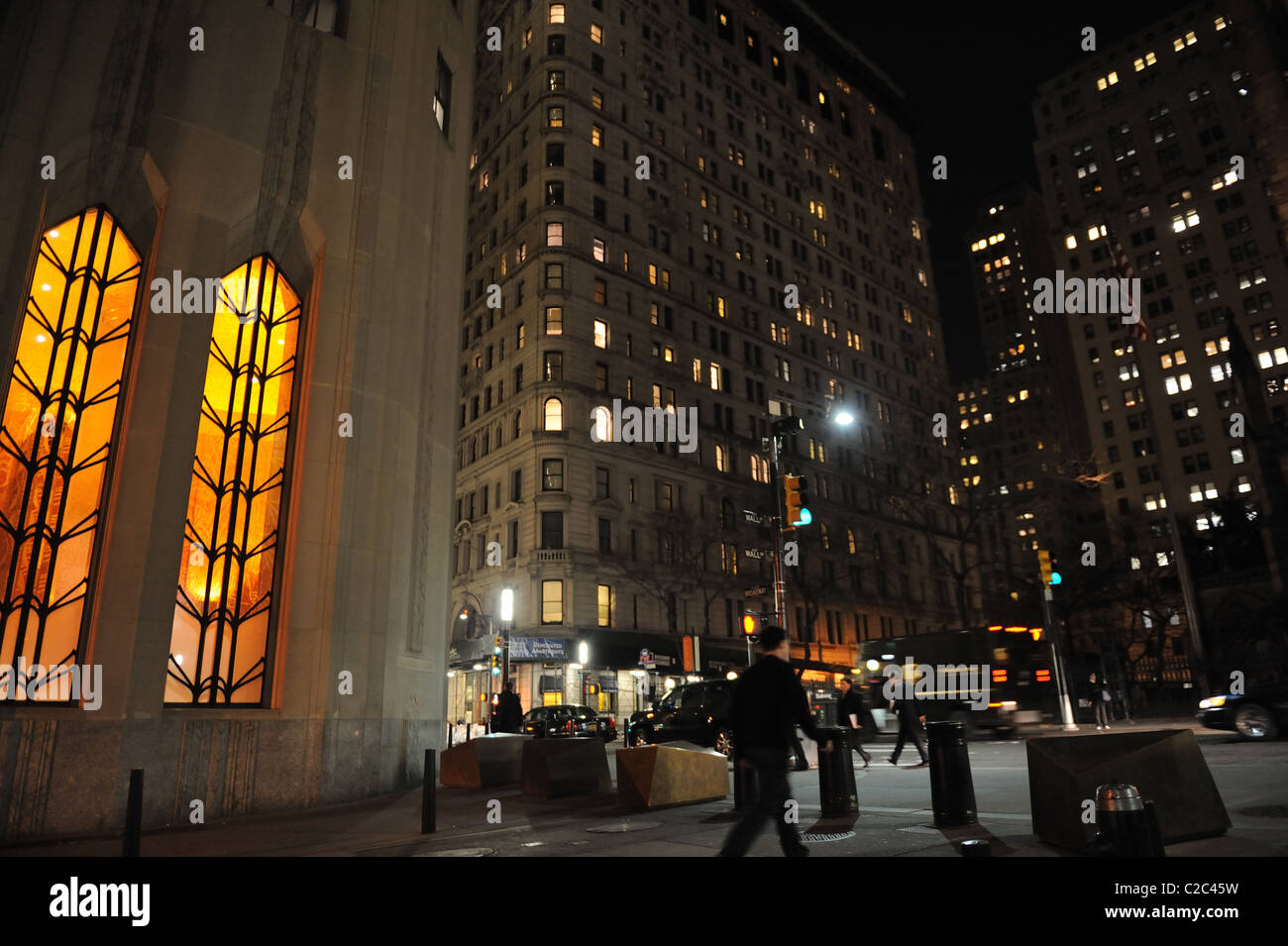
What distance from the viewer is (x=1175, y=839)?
7176mm

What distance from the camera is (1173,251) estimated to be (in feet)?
321

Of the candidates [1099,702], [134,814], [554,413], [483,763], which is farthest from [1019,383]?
[134,814]

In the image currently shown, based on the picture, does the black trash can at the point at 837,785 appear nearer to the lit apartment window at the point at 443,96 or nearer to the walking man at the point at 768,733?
the walking man at the point at 768,733

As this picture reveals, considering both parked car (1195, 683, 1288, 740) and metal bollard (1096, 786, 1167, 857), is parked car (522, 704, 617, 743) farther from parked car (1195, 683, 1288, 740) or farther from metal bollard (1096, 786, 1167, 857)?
metal bollard (1096, 786, 1167, 857)

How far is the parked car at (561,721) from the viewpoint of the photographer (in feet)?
96.4

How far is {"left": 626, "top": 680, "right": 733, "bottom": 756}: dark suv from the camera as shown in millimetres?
21875

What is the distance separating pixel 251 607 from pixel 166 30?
9.75 meters

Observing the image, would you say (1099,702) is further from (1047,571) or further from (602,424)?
(602,424)

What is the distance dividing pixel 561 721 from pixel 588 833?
67.8 ft

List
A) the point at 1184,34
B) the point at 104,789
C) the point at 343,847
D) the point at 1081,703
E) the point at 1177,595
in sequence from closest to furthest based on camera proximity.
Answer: the point at 343,847
the point at 104,789
the point at 1081,703
the point at 1177,595
the point at 1184,34

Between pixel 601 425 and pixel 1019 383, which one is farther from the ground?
pixel 1019 383
